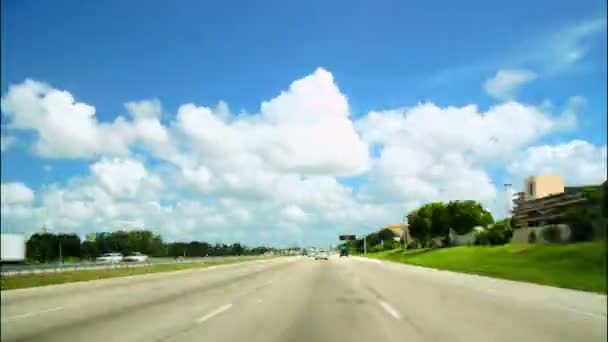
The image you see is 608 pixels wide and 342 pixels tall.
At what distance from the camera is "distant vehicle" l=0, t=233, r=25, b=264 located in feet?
11.3

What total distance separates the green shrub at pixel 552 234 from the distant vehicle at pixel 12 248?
384 centimetres

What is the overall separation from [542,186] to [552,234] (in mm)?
546

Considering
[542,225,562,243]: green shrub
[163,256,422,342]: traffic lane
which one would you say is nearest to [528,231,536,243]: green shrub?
[542,225,562,243]: green shrub

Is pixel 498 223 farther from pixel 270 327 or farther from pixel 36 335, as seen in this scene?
pixel 36 335

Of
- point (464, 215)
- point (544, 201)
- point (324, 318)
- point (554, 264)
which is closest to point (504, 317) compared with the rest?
point (324, 318)

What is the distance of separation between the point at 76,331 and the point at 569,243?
1075 cm

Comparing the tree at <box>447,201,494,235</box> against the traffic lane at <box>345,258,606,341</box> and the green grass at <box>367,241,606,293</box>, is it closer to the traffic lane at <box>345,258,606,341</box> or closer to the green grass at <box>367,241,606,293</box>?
the traffic lane at <box>345,258,606,341</box>

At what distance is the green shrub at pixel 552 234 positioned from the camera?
4.51m

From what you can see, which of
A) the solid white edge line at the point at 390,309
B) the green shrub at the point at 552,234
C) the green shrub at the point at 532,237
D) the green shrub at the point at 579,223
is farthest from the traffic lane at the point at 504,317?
the green shrub at the point at 579,223

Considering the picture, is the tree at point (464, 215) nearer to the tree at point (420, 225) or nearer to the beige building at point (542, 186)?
the tree at point (420, 225)

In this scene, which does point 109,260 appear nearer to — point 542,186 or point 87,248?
point 87,248

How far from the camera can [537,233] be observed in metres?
4.92

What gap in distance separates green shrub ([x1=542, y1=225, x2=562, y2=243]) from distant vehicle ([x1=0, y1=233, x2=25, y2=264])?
3.84 m

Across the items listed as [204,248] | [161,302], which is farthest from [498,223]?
[204,248]
